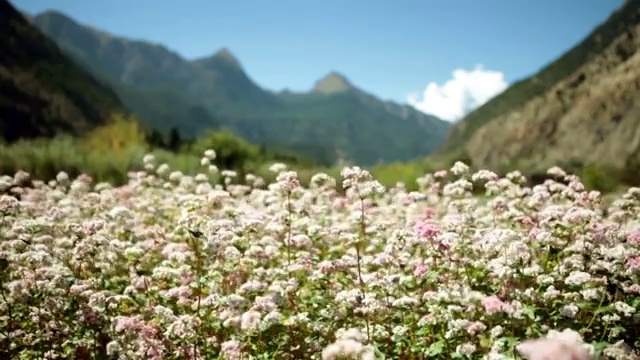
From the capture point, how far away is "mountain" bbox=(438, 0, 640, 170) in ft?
144

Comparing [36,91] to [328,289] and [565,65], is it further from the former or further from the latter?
[565,65]

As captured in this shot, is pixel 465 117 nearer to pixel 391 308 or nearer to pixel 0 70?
pixel 0 70

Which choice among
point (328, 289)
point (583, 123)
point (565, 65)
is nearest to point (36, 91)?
point (583, 123)

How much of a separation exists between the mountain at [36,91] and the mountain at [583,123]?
Answer: 204 ft

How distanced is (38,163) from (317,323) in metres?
21.6

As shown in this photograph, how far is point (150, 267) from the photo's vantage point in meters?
8.08

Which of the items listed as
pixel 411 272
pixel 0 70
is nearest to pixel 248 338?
pixel 411 272

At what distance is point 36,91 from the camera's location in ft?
283

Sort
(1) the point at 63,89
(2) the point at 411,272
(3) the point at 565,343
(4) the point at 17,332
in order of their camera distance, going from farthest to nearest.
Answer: (1) the point at 63,89 → (2) the point at 411,272 → (4) the point at 17,332 → (3) the point at 565,343

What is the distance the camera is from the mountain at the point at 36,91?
78000 millimetres

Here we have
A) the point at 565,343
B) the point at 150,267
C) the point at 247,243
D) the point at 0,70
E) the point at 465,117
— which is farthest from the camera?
the point at 465,117

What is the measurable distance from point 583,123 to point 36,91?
8040cm

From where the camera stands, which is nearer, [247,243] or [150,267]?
[247,243]

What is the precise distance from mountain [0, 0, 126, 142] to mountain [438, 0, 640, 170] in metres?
62.2
